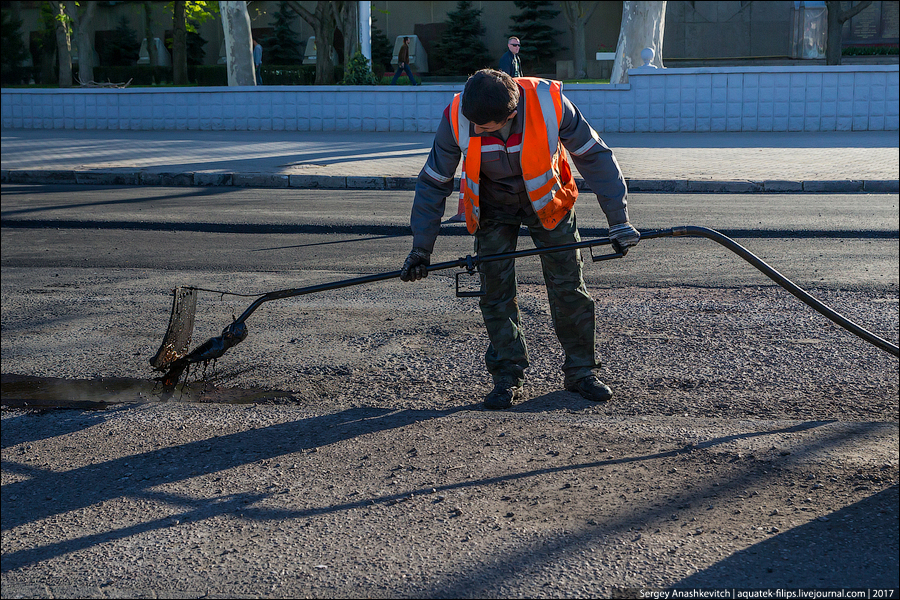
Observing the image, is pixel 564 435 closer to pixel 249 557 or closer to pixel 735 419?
pixel 735 419

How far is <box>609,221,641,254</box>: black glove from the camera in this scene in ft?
11.8

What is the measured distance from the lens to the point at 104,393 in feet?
13.6

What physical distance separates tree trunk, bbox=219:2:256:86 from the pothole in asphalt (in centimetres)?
1641

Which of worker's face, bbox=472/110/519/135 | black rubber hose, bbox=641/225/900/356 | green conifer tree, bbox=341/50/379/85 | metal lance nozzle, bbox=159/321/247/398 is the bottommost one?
metal lance nozzle, bbox=159/321/247/398

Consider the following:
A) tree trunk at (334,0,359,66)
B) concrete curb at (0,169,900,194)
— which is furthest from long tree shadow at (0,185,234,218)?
tree trunk at (334,0,359,66)

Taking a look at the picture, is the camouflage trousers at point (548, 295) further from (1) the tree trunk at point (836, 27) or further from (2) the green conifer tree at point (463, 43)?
(2) the green conifer tree at point (463, 43)

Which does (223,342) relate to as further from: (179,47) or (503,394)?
(179,47)

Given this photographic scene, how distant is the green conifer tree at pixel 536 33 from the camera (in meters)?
35.5

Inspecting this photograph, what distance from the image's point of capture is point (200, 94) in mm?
18266

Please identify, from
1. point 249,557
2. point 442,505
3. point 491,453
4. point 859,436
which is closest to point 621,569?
point 442,505

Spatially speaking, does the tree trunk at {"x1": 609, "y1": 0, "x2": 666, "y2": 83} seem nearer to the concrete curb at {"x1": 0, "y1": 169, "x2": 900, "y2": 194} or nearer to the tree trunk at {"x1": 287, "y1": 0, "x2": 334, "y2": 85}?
the concrete curb at {"x1": 0, "y1": 169, "x2": 900, "y2": 194}

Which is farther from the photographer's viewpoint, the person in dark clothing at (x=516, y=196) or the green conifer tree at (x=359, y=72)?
the green conifer tree at (x=359, y=72)

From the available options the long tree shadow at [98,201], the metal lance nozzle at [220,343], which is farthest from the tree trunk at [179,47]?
the metal lance nozzle at [220,343]

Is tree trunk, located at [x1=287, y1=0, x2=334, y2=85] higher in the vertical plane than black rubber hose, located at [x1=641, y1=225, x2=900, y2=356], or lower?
higher
